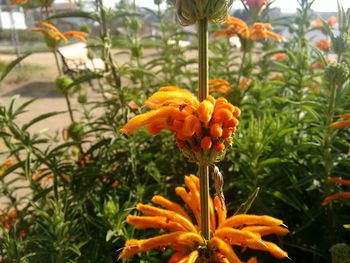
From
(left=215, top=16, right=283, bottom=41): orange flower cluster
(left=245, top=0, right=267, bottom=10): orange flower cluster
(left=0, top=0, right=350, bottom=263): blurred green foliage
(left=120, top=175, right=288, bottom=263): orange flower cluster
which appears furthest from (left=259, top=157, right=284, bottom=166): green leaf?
(left=245, top=0, right=267, bottom=10): orange flower cluster

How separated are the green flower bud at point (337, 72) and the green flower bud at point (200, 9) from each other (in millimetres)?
684

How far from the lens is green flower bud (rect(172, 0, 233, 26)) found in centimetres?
62

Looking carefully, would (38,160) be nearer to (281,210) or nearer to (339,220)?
(281,210)

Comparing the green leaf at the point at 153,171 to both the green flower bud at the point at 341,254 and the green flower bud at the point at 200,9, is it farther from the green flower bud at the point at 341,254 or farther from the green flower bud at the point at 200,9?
the green flower bud at the point at 200,9

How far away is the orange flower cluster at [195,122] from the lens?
657 millimetres

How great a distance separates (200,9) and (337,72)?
0.74 m

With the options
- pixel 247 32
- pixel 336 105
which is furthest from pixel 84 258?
Result: pixel 247 32

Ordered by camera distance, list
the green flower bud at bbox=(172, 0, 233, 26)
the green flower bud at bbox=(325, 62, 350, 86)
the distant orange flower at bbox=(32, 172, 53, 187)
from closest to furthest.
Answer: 1. the green flower bud at bbox=(172, 0, 233, 26)
2. the green flower bud at bbox=(325, 62, 350, 86)
3. the distant orange flower at bbox=(32, 172, 53, 187)

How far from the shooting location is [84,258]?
3.85ft

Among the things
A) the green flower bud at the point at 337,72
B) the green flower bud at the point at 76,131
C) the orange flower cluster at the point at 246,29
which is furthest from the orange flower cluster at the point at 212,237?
the orange flower cluster at the point at 246,29

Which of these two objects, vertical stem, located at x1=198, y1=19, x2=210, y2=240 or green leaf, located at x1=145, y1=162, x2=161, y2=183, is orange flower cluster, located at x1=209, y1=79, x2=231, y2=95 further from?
vertical stem, located at x1=198, y1=19, x2=210, y2=240

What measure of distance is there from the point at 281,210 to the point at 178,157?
505 mm

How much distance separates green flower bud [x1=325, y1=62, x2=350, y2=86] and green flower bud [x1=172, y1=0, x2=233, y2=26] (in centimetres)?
68

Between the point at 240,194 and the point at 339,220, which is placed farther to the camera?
the point at 240,194
